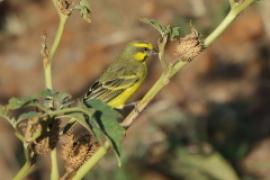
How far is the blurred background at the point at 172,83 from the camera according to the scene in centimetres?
531

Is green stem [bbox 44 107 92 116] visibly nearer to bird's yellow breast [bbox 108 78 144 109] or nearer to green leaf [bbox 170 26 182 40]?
green leaf [bbox 170 26 182 40]

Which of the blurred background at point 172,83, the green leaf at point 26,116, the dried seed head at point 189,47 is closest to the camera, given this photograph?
the green leaf at point 26,116

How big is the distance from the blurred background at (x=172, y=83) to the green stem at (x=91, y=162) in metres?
3.01

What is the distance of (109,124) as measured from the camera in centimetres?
154

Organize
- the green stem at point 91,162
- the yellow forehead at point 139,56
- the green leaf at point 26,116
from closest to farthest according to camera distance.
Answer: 1. the green leaf at point 26,116
2. the green stem at point 91,162
3. the yellow forehead at point 139,56

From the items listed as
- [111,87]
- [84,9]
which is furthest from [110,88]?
[84,9]

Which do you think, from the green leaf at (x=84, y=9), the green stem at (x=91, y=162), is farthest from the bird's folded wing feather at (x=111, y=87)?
the green stem at (x=91, y=162)

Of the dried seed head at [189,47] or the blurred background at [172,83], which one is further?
the blurred background at [172,83]

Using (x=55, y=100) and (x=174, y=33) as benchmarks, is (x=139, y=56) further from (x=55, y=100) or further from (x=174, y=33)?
(x=55, y=100)

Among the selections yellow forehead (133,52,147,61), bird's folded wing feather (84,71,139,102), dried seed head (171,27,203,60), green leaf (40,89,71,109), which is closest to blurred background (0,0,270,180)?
yellow forehead (133,52,147,61)

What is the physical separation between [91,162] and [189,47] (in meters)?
0.31

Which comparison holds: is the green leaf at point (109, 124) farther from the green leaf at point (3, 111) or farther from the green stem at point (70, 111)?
the green leaf at point (3, 111)

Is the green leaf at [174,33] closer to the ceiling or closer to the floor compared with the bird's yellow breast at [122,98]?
closer to the ceiling

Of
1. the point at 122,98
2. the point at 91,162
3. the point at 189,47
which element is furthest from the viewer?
the point at 122,98
